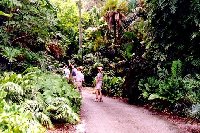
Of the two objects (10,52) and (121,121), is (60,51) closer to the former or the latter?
(10,52)

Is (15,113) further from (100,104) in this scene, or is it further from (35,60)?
(100,104)

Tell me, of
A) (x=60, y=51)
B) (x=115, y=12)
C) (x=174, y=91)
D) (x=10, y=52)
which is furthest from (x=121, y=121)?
(x=115, y=12)

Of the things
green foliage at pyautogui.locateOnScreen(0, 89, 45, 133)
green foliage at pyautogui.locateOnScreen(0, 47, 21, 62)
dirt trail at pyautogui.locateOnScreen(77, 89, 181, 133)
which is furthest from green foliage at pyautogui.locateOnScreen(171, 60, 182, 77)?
green foliage at pyautogui.locateOnScreen(0, 89, 45, 133)

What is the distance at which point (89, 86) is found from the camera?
85.9 ft

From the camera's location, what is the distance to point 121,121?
11.7m

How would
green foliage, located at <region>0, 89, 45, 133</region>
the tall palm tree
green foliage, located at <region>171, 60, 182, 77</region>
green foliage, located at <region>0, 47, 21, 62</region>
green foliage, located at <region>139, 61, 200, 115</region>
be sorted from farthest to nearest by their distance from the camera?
1. the tall palm tree
2. green foliage, located at <region>171, 60, 182, 77</region>
3. green foliage, located at <region>139, 61, 200, 115</region>
4. green foliage, located at <region>0, 47, 21, 62</region>
5. green foliage, located at <region>0, 89, 45, 133</region>

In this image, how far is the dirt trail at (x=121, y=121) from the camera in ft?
34.5

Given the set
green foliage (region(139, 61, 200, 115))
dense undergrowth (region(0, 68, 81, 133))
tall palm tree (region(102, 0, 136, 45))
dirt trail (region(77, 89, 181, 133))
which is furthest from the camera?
tall palm tree (region(102, 0, 136, 45))

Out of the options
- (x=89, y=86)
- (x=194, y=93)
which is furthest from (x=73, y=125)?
(x=89, y=86)

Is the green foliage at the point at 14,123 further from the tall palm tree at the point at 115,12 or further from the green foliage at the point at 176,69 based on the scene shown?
the tall palm tree at the point at 115,12

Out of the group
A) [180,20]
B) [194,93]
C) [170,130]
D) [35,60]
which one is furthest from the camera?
[180,20]

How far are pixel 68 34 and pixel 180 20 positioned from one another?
1838 cm

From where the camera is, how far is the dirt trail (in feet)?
34.5

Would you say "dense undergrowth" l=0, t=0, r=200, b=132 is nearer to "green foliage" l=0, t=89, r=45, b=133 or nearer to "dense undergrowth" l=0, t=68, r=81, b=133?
"dense undergrowth" l=0, t=68, r=81, b=133
